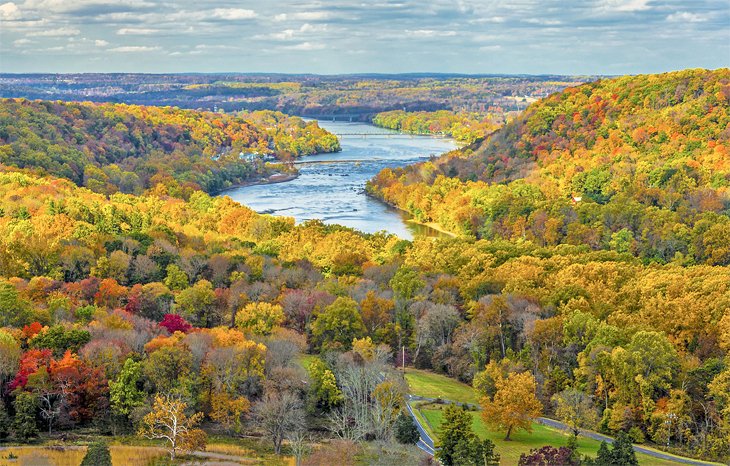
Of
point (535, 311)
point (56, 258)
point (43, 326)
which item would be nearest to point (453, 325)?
point (535, 311)

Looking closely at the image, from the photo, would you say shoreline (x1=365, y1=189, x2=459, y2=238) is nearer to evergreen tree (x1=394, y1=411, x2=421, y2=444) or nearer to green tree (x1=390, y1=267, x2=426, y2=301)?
green tree (x1=390, y1=267, x2=426, y2=301)

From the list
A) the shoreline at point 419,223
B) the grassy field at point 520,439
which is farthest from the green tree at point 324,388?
the shoreline at point 419,223

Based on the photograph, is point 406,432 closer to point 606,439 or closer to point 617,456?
point 617,456

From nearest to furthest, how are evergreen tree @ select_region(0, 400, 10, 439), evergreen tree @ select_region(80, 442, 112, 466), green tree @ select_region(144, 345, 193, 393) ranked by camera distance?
evergreen tree @ select_region(80, 442, 112, 466) < evergreen tree @ select_region(0, 400, 10, 439) < green tree @ select_region(144, 345, 193, 393)

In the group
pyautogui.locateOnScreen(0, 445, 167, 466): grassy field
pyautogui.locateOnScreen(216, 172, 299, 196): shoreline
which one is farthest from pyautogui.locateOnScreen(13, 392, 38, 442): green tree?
pyautogui.locateOnScreen(216, 172, 299, 196): shoreline

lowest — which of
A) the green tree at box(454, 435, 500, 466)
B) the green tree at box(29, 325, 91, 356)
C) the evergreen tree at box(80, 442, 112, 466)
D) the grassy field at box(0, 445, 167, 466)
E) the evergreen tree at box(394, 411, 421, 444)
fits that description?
the grassy field at box(0, 445, 167, 466)

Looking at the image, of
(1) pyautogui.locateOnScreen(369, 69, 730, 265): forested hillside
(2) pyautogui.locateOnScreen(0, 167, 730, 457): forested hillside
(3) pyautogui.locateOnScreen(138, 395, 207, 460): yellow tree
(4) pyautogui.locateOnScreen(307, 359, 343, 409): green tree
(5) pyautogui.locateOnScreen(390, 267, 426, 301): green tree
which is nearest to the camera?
(3) pyautogui.locateOnScreen(138, 395, 207, 460): yellow tree

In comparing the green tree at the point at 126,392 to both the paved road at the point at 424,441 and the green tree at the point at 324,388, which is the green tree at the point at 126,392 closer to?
the green tree at the point at 324,388
